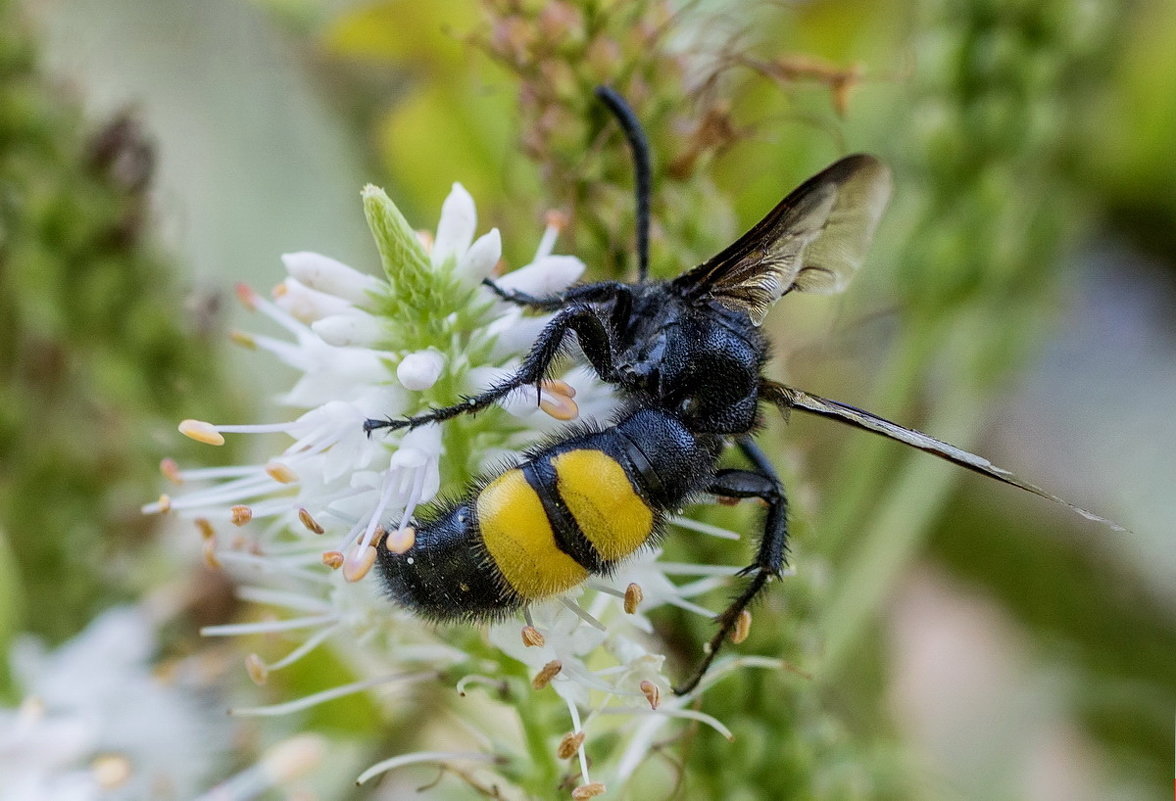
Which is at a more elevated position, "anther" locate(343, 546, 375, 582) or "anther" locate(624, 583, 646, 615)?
"anther" locate(624, 583, 646, 615)

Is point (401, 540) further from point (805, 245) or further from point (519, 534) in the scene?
point (805, 245)

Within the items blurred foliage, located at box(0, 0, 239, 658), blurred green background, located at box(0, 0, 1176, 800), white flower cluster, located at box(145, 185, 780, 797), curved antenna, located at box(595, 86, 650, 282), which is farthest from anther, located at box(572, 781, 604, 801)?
blurred foliage, located at box(0, 0, 239, 658)

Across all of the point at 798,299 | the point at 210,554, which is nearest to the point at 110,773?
the point at 210,554

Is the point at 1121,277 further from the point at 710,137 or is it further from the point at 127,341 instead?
the point at 127,341

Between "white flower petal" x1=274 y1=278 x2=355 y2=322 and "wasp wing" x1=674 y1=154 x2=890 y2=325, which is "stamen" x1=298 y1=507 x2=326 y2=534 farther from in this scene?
"wasp wing" x1=674 y1=154 x2=890 y2=325

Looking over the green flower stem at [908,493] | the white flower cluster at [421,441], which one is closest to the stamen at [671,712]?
the white flower cluster at [421,441]

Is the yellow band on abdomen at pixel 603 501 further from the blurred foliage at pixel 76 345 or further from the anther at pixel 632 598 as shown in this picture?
the blurred foliage at pixel 76 345
